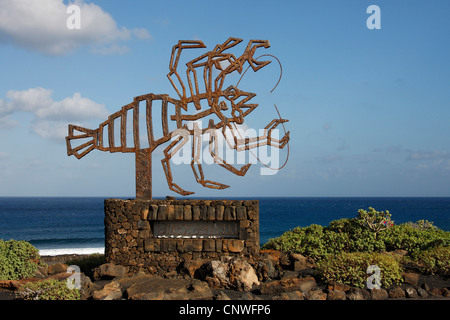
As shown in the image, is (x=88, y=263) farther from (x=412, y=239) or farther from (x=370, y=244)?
(x=412, y=239)

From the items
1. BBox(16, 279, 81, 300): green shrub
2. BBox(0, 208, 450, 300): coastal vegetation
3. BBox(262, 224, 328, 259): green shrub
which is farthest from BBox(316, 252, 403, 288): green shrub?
BBox(16, 279, 81, 300): green shrub

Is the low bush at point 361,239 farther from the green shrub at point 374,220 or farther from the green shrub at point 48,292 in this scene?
the green shrub at point 48,292

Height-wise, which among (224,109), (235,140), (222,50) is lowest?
(235,140)

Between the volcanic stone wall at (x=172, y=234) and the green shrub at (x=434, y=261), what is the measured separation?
4.72 meters

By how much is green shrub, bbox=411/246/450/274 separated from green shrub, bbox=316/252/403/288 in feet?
3.76

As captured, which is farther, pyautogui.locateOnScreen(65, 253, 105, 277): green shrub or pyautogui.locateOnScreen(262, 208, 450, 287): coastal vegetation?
pyautogui.locateOnScreen(65, 253, 105, 277): green shrub

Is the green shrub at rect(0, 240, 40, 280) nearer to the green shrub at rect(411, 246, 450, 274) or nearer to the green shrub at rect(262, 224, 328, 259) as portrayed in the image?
the green shrub at rect(262, 224, 328, 259)

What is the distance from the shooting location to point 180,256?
1130 centimetres

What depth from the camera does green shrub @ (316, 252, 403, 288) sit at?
32.7 ft

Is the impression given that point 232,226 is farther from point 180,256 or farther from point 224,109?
point 224,109

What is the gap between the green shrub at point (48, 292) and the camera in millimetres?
9016
